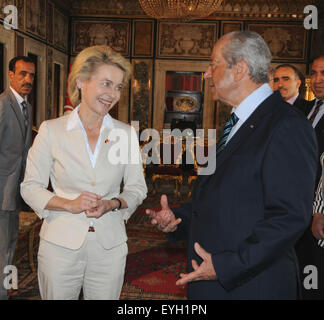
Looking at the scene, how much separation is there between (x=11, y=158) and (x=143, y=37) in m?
8.93

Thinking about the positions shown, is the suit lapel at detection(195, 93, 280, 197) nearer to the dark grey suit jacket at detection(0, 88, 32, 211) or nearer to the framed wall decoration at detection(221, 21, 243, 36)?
the dark grey suit jacket at detection(0, 88, 32, 211)

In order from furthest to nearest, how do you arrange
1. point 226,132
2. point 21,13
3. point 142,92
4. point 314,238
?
point 142,92 < point 21,13 < point 314,238 < point 226,132

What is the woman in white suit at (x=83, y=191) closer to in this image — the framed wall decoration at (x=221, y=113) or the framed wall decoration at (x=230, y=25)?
the framed wall decoration at (x=221, y=113)

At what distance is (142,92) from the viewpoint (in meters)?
11.2

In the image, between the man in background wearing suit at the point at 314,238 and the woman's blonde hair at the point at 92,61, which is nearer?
the woman's blonde hair at the point at 92,61

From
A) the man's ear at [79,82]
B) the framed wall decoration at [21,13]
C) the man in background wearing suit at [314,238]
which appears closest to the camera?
the man's ear at [79,82]

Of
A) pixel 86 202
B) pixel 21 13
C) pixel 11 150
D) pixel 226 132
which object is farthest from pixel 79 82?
pixel 21 13

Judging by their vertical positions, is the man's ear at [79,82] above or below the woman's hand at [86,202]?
above

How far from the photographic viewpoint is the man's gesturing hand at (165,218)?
1685 mm

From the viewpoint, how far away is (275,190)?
1.23 m

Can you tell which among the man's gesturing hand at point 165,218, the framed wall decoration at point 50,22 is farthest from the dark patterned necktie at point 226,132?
the framed wall decoration at point 50,22

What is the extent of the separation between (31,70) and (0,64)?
15.3ft

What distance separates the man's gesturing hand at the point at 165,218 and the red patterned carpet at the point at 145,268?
1.94 metres

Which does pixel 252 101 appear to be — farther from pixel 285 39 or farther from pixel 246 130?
pixel 285 39
